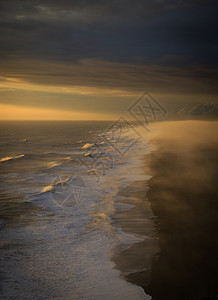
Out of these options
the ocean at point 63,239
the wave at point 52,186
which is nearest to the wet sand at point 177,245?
the ocean at point 63,239

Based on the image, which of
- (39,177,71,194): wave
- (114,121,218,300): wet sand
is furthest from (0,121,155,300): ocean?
(114,121,218,300): wet sand

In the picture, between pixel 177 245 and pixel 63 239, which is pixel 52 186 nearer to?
pixel 63 239

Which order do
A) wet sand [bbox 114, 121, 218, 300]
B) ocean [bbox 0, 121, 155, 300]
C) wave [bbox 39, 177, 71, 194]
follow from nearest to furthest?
wet sand [bbox 114, 121, 218, 300] → ocean [bbox 0, 121, 155, 300] → wave [bbox 39, 177, 71, 194]

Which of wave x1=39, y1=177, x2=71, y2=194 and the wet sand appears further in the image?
wave x1=39, y1=177, x2=71, y2=194

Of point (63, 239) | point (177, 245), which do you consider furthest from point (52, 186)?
point (177, 245)

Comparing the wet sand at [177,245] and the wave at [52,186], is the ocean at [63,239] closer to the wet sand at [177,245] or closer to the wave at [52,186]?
the wave at [52,186]

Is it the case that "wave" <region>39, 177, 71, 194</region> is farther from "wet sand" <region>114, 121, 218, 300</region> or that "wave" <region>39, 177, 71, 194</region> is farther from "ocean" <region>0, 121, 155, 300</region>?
"wet sand" <region>114, 121, 218, 300</region>

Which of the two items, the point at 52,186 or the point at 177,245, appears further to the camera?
the point at 52,186

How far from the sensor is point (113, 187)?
19562 mm

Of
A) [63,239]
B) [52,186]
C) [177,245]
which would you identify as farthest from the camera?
[52,186]

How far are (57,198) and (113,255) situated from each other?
8.36 metres

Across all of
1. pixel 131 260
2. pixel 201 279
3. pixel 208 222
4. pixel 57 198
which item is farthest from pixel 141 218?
pixel 57 198

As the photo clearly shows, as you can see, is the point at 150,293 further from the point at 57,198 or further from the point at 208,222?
the point at 57,198

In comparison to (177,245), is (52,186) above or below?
above
